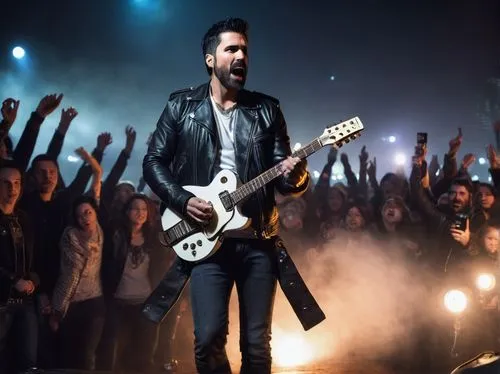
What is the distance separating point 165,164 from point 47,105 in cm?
346

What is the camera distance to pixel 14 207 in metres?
4.62

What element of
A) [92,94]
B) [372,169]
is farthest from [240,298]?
[372,169]

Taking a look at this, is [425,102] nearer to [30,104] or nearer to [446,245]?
[446,245]

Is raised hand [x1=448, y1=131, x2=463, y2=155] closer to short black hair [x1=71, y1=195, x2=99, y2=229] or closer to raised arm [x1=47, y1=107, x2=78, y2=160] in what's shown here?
short black hair [x1=71, y1=195, x2=99, y2=229]

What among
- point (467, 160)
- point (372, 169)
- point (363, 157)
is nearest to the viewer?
point (467, 160)

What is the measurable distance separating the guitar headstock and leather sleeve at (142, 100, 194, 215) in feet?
2.89

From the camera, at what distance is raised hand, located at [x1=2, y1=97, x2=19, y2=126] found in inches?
193

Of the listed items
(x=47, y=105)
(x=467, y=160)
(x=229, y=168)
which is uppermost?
(x=47, y=105)

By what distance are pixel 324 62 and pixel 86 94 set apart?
415 centimetres

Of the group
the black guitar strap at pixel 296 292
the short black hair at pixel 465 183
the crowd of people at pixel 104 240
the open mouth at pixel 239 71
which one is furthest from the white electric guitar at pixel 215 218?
the short black hair at pixel 465 183

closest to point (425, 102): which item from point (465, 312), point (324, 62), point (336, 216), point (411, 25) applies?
point (411, 25)

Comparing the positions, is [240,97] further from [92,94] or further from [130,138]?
[92,94]

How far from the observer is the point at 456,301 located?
503 centimetres

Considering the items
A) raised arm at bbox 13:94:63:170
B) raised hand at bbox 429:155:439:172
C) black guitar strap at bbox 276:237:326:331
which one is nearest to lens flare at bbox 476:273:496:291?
raised hand at bbox 429:155:439:172
